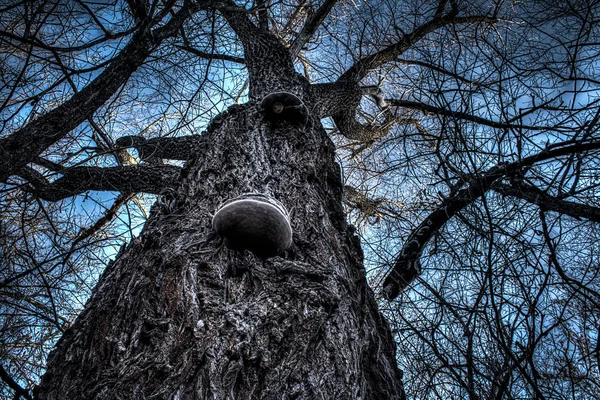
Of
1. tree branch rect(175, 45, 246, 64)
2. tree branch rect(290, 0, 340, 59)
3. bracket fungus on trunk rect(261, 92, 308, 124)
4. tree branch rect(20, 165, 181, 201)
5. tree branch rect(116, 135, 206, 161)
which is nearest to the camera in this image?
bracket fungus on trunk rect(261, 92, 308, 124)

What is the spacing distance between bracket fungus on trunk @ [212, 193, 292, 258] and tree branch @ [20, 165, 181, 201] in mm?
1918

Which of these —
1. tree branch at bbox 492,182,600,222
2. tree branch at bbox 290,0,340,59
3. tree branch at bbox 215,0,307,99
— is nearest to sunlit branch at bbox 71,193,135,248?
tree branch at bbox 215,0,307,99

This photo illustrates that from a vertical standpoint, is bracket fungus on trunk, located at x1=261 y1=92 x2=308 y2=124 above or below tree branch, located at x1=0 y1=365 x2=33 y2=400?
above

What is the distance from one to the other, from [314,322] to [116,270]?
2.99 ft

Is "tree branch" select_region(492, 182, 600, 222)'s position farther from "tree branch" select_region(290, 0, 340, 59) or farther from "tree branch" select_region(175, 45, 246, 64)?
"tree branch" select_region(290, 0, 340, 59)

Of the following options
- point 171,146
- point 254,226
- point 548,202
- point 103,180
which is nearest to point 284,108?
point 254,226

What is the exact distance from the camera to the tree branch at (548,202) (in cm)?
256

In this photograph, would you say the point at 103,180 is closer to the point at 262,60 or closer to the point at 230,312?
the point at 262,60

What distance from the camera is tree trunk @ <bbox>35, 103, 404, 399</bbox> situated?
114cm

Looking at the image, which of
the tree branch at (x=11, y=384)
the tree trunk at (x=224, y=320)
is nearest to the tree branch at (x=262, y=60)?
the tree trunk at (x=224, y=320)

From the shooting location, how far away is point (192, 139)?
3971mm

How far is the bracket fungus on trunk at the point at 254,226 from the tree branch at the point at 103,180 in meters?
1.92

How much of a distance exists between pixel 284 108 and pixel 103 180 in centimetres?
204

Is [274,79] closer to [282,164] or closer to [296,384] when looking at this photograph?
[282,164]
